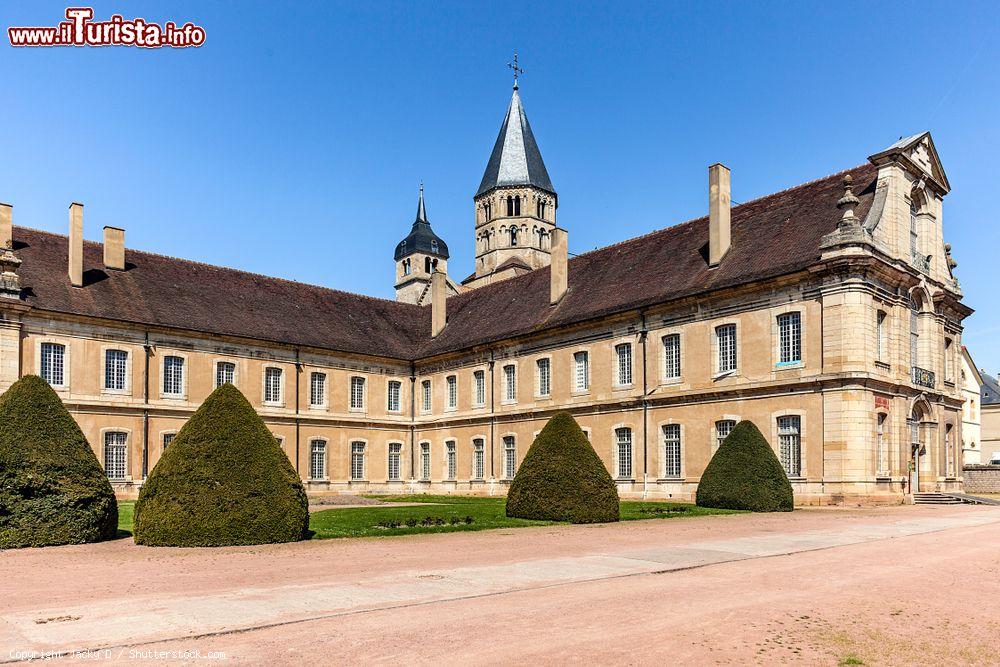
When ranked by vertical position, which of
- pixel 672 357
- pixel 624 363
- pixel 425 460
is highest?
pixel 672 357

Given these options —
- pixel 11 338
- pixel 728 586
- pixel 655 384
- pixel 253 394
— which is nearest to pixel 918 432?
Result: pixel 655 384

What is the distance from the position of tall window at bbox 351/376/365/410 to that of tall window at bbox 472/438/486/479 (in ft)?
17.0

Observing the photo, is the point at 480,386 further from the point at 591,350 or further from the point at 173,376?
the point at 173,376

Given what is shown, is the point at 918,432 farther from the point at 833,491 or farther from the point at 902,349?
the point at 833,491

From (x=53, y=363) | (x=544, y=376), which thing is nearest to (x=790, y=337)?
(x=544, y=376)

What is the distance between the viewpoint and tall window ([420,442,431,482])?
3728cm

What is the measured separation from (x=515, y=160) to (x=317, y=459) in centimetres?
4185

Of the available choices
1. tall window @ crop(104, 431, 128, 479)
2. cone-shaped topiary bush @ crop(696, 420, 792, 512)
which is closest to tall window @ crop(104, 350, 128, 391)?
tall window @ crop(104, 431, 128, 479)

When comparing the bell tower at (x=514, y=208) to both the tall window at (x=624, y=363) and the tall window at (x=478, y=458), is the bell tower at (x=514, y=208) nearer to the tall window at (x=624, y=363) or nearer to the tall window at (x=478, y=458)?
the tall window at (x=478, y=458)

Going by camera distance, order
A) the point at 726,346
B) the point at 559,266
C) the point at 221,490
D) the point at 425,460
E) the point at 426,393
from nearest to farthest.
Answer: the point at 221,490, the point at 726,346, the point at 559,266, the point at 425,460, the point at 426,393

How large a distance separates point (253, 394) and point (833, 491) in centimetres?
2078

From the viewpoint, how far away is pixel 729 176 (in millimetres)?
28359

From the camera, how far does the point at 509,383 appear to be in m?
34.0

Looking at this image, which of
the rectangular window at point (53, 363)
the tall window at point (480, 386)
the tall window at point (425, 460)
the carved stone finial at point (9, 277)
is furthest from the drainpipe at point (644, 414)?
the carved stone finial at point (9, 277)
